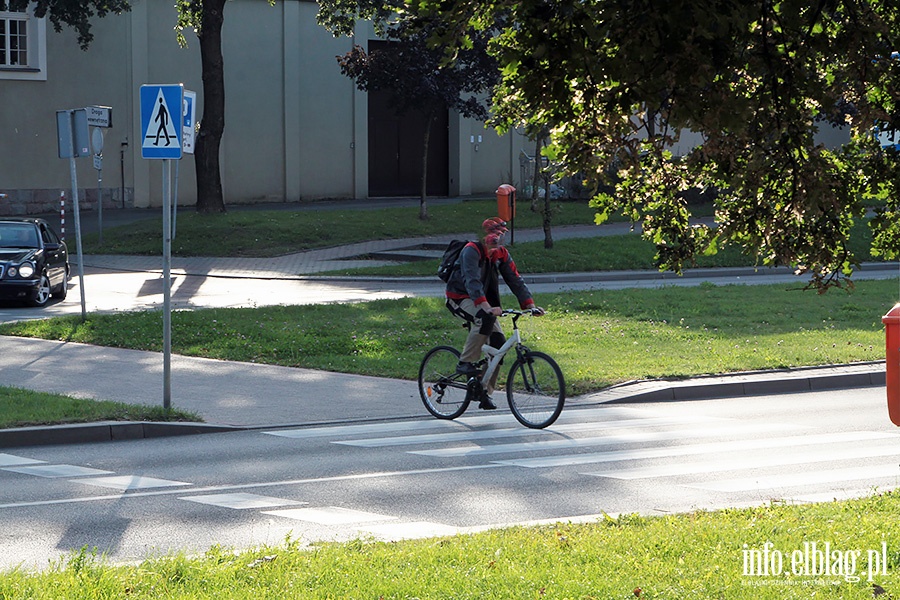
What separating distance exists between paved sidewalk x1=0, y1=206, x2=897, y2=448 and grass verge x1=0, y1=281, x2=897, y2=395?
43 cm

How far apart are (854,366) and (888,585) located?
9479 mm

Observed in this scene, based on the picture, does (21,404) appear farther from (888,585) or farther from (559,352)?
(888,585)

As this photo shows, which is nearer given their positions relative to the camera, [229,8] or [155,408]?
[155,408]

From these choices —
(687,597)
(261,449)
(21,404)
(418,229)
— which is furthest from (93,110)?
(687,597)

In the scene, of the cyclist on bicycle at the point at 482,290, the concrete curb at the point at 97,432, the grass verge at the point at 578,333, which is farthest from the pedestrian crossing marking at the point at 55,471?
the grass verge at the point at 578,333

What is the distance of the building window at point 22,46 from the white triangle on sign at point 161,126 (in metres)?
27.3

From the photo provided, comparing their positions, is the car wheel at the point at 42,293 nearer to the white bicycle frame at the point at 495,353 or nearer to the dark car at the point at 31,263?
the dark car at the point at 31,263

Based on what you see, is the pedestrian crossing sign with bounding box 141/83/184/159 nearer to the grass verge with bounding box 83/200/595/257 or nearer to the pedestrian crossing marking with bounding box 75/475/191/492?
the pedestrian crossing marking with bounding box 75/475/191/492

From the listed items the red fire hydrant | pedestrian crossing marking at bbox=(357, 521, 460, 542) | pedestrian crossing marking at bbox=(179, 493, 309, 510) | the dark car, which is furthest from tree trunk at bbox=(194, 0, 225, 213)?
pedestrian crossing marking at bbox=(357, 521, 460, 542)

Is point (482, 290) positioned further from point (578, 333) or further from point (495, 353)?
point (578, 333)

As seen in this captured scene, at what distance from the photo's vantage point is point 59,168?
125ft

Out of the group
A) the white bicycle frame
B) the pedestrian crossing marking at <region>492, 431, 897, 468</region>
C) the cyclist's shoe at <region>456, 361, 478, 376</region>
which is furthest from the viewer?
the cyclist's shoe at <region>456, 361, 478, 376</region>

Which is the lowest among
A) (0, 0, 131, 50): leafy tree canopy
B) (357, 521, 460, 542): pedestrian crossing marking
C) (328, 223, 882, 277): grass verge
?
(357, 521, 460, 542): pedestrian crossing marking

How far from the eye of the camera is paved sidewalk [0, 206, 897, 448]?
11.3 metres
